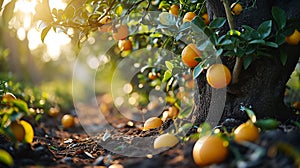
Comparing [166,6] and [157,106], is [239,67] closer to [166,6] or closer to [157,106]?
[166,6]

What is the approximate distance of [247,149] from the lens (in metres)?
1.27

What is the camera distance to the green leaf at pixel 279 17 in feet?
5.47

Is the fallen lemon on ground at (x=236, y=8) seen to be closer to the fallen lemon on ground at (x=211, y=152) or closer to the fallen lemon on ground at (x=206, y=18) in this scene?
the fallen lemon on ground at (x=206, y=18)

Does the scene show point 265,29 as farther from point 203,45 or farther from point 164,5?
point 164,5

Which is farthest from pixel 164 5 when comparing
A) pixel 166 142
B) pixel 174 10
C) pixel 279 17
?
pixel 166 142

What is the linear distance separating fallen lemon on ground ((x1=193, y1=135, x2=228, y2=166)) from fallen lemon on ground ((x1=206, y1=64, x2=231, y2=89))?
0.45 m

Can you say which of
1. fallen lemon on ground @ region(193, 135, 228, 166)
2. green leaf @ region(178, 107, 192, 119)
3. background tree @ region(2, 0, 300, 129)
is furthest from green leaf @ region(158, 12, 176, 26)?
fallen lemon on ground @ region(193, 135, 228, 166)

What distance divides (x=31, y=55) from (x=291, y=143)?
7523 millimetres

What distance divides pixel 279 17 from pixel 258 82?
341 mm

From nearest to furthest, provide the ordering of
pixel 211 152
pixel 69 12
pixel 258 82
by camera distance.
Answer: pixel 211 152 → pixel 258 82 → pixel 69 12

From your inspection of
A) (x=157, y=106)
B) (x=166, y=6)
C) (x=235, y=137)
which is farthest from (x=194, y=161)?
(x=157, y=106)

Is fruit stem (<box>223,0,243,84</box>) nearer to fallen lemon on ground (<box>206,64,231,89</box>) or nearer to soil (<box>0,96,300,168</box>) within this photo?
fallen lemon on ground (<box>206,64,231,89</box>)

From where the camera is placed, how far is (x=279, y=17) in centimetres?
168

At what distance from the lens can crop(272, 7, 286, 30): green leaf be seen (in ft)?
5.47
